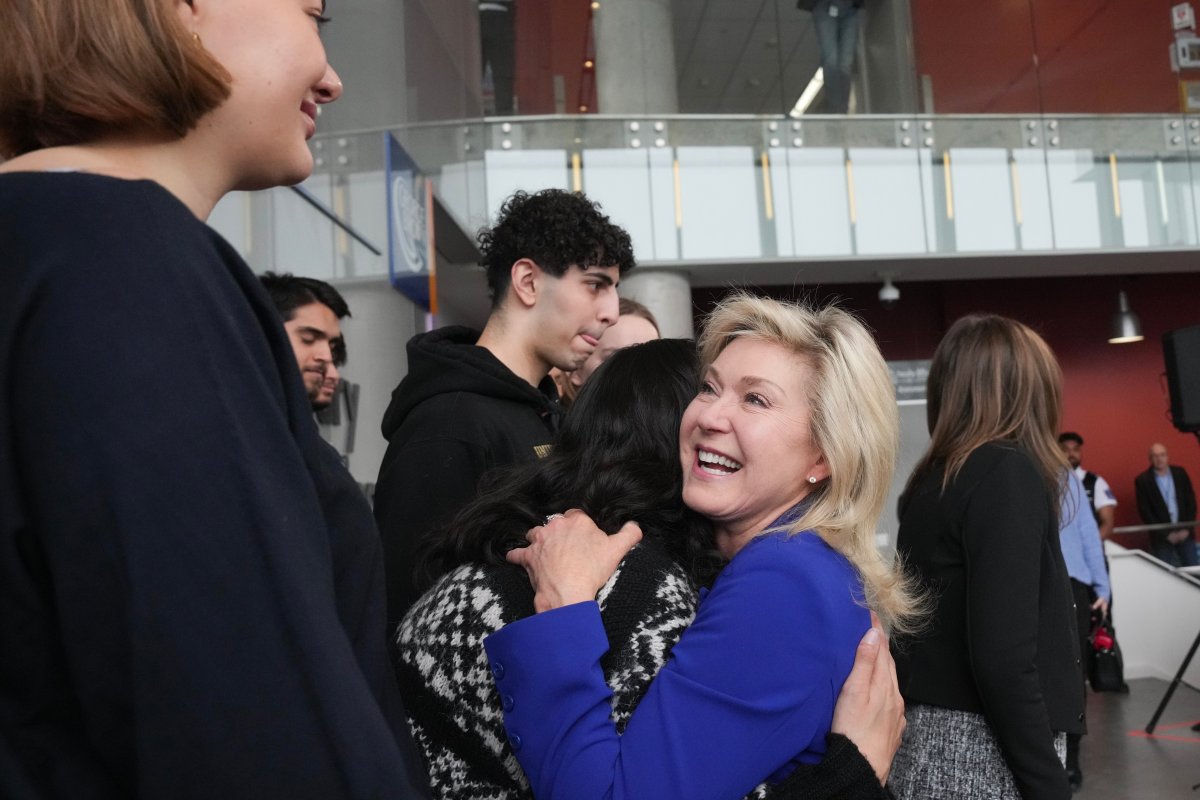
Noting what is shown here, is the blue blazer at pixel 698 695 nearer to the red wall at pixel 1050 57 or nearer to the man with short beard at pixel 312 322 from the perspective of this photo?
the man with short beard at pixel 312 322

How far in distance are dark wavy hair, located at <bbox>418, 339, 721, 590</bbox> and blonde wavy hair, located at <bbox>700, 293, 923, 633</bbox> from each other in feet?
0.44

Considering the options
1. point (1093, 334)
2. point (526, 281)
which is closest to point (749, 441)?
point (526, 281)

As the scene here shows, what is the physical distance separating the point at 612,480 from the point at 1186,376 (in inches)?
185

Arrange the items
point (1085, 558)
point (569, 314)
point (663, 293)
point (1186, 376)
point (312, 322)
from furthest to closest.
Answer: point (663, 293), point (1085, 558), point (1186, 376), point (312, 322), point (569, 314)

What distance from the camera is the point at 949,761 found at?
2084 millimetres

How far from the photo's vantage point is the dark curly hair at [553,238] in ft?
7.41

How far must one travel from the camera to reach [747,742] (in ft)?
3.62

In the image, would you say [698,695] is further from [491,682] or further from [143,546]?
[143,546]

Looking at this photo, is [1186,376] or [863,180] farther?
[863,180]

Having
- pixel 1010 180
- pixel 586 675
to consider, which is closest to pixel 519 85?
pixel 1010 180

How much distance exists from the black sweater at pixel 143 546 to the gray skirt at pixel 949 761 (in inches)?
67.8

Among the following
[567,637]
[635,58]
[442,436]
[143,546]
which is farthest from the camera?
[635,58]

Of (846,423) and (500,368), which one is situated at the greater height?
(500,368)

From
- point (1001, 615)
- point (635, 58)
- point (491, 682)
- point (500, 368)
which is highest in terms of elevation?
point (635, 58)
